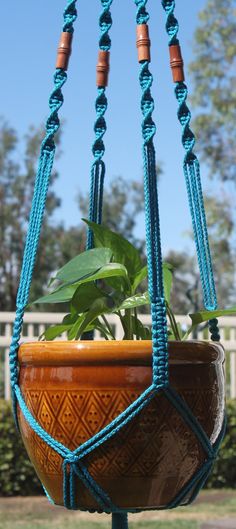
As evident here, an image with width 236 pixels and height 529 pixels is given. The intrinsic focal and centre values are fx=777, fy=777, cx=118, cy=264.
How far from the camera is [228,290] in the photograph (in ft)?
92.5

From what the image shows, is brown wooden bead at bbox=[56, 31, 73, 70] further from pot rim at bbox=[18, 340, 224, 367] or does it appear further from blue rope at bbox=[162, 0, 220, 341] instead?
pot rim at bbox=[18, 340, 224, 367]

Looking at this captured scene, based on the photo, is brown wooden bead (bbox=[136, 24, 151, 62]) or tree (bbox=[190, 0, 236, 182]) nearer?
brown wooden bead (bbox=[136, 24, 151, 62])

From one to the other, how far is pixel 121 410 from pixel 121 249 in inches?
11.8

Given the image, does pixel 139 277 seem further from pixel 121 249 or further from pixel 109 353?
pixel 109 353

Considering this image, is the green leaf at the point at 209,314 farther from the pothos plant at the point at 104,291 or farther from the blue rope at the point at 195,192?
the blue rope at the point at 195,192

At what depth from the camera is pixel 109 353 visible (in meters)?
0.99

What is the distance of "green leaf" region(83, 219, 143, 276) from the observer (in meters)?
1.20

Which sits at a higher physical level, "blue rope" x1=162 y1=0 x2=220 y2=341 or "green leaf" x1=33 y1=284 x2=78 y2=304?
"blue rope" x1=162 y1=0 x2=220 y2=341

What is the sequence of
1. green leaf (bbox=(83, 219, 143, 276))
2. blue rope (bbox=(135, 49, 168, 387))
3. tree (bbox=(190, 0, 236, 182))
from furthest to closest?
tree (bbox=(190, 0, 236, 182)), green leaf (bbox=(83, 219, 143, 276)), blue rope (bbox=(135, 49, 168, 387))

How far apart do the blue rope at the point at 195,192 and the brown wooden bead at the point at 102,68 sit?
0.41ft


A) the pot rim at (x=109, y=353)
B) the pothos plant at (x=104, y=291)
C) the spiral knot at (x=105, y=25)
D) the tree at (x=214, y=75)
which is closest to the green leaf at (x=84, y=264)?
the pothos plant at (x=104, y=291)

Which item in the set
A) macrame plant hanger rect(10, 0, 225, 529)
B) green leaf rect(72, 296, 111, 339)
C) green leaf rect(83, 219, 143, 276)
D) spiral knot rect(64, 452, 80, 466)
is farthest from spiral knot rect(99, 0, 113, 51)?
spiral knot rect(64, 452, 80, 466)

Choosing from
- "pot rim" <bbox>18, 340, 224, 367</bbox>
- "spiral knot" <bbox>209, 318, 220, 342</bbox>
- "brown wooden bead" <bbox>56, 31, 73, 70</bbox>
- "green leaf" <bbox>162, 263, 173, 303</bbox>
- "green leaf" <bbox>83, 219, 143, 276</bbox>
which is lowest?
"pot rim" <bbox>18, 340, 224, 367</bbox>

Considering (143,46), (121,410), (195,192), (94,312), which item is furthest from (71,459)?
(143,46)
